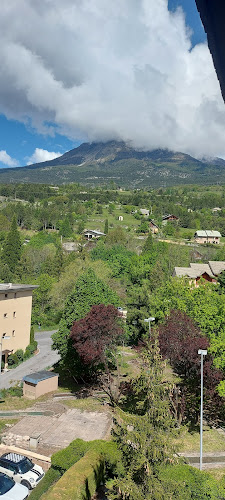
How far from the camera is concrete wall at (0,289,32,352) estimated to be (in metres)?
31.4

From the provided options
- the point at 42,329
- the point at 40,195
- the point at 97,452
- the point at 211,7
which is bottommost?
the point at 42,329

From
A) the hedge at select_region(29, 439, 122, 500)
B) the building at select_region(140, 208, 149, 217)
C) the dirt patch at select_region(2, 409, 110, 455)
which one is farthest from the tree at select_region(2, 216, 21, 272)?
the building at select_region(140, 208, 149, 217)

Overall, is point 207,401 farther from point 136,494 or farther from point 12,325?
point 12,325

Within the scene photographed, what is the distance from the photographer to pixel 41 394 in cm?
2441

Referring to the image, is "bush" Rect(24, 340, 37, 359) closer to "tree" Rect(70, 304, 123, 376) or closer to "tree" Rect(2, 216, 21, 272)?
"tree" Rect(70, 304, 123, 376)

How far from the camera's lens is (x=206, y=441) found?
723 inches

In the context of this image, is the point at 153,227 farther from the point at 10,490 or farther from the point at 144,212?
the point at 10,490

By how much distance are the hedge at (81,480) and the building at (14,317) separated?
714 inches

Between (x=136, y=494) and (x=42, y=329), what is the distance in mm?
36784

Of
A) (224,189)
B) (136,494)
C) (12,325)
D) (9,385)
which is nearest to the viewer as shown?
(136,494)

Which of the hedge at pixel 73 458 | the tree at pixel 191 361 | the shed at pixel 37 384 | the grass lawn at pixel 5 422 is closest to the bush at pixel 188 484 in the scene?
the hedge at pixel 73 458

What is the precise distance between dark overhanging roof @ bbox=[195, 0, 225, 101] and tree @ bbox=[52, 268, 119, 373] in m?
24.8

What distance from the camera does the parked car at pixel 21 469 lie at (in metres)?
15.0

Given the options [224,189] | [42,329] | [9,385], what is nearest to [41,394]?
[9,385]
